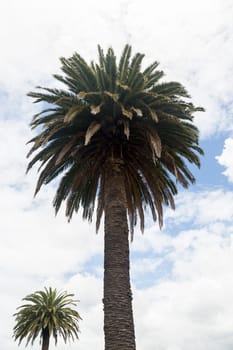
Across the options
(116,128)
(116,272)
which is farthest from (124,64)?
(116,272)

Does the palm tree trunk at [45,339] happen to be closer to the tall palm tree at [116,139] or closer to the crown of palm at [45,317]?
the crown of palm at [45,317]

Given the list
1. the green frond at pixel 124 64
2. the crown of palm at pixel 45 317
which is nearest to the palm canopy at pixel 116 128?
the green frond at pixel 124 64

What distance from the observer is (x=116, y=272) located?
47.9 ft

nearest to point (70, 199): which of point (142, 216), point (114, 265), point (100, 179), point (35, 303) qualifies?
point (100, 179)

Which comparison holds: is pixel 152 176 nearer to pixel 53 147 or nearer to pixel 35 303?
pixel 53 147

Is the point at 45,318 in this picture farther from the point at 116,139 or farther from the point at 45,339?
the point at 116,139

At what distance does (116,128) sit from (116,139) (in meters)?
0.51

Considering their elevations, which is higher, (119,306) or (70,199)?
(70,199)

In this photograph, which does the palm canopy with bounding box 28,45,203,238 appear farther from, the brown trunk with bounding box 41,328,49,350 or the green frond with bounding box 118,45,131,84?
the brown trunk with bounding box 41,328,49,350

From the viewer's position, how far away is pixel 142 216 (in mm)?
19891

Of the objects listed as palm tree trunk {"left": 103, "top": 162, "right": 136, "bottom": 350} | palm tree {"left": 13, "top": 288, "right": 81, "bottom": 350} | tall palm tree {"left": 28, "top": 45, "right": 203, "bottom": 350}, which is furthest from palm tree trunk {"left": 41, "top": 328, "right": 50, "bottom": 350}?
palm tree trunk {"left": 103, "top": 162, "right": 136, "bottom": 350}

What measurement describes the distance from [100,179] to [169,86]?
186 inches

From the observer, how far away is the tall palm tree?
1530cm

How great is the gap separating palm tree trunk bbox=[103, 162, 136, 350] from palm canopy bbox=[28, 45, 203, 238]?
4.01ft
